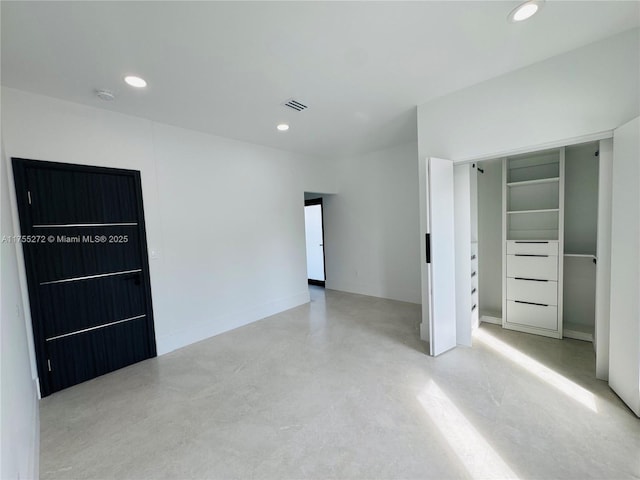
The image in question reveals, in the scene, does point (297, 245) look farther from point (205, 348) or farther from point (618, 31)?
point (618, 31)

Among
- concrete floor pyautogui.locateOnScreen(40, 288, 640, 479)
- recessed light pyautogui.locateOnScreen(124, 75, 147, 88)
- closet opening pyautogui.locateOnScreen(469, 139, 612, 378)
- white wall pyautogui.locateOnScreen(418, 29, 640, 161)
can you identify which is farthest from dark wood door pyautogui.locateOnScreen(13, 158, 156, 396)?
closet opening pyautogui.locateOnScreen(469, 139, 612, 378)

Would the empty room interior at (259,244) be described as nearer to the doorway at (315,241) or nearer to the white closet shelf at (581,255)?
the white closet shelf at (581,255)

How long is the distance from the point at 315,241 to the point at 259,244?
99.4 inches

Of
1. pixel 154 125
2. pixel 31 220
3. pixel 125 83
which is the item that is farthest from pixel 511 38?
pixel 31 220

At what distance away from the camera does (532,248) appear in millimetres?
3352

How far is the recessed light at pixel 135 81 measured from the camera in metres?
2.33

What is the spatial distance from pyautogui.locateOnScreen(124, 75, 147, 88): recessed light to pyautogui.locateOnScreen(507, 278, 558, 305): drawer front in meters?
4.57

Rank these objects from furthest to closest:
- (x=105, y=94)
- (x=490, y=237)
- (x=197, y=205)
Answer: (x=490, y=237)
(x=197, y=205)
(x=105, y=94)

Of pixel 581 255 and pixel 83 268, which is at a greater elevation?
pixel 83 268

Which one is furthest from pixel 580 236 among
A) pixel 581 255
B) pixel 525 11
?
pixel 525 11

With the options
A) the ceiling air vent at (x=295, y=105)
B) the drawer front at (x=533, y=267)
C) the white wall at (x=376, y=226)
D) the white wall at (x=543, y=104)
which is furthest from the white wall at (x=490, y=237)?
the ceiling air vent at (x=295, y=105)

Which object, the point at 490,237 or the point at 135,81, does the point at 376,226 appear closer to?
the point at 490,237

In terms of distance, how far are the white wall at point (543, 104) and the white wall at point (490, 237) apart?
1285 mm

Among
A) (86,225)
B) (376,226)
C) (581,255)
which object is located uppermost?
(86,225)
